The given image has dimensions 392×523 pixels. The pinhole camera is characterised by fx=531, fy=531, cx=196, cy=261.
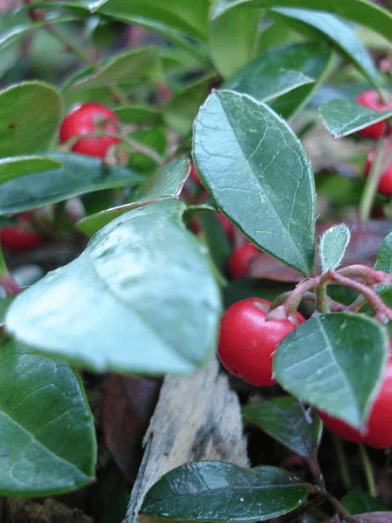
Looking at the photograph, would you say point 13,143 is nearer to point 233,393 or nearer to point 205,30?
point 205,30

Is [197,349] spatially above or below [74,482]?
above

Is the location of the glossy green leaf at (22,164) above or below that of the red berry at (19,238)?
above

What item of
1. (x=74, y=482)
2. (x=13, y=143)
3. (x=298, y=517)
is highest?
(x=13, y=143)

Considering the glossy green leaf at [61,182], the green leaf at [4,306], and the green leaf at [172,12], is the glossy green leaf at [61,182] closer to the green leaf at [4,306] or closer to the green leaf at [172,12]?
the green leaf at [4,306]

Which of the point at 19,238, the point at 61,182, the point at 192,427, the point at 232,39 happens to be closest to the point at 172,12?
the point at 232,39

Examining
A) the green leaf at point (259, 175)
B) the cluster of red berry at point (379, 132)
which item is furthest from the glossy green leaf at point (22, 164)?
the cluster of red berry at point (379, 132)

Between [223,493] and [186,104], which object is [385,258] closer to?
[223,493]

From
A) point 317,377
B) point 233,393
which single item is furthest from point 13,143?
point 317,377
